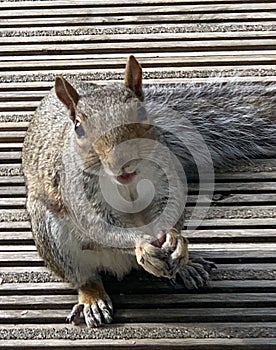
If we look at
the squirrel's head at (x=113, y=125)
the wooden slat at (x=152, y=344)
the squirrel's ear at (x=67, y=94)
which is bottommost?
the wooden slat at (x=152, y=344)

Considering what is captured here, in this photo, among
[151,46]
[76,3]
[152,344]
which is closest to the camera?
[152,344]

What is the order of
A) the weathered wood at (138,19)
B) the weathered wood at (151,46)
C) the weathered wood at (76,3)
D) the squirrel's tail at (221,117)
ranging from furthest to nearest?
1. the weathered wood at (76,3)
2. the weathered wood at (138,19)
3. the weathered wood at (151,46)
4. the squirrel's tail at (221,117)

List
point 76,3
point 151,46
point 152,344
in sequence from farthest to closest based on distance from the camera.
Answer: point 76,3 → point 151,46 → point 152,344

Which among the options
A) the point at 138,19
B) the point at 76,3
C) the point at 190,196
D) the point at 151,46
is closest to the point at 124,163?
the point at 190,196

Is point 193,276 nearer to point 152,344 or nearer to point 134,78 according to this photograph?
point 152,344

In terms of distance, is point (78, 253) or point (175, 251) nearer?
point (175, 251)

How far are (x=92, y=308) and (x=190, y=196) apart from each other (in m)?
0.49

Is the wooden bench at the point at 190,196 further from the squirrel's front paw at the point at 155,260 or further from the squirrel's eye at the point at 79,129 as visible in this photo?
the squirrel's eye at the point at 79,129

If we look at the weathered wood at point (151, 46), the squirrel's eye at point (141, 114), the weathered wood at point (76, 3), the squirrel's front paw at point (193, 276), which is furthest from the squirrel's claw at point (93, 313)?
the weathered wood at point (76, 3)

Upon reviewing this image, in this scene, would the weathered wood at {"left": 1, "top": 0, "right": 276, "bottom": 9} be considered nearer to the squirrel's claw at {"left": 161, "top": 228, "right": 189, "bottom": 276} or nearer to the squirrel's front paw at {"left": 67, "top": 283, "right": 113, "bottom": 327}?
the squirrel's front paw at {"left": 67, "top": 283, "right": 113, "bottom": 327}

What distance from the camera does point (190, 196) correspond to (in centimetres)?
241

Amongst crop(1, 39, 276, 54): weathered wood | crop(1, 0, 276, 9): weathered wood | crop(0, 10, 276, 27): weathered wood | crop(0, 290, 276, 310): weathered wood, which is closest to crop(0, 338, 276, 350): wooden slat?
crop(0, 290, 276, 310): weathered wood

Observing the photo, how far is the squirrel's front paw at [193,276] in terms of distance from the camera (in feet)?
6.94

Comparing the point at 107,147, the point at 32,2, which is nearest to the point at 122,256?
the point at 107,147
